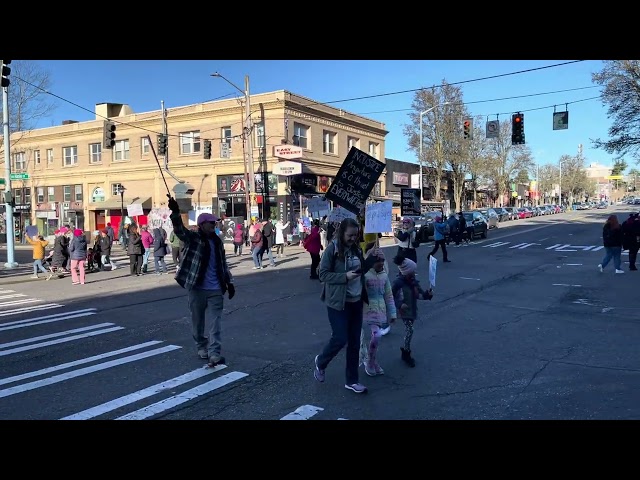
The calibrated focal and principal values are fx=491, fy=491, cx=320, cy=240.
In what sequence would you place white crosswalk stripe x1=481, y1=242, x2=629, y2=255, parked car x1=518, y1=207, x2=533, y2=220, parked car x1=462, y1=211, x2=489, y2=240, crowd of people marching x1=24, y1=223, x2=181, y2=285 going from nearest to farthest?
crowd of people marching x1=24, y1=223, x2=181, y2=285 < white crosswalk stripe x1=481, y1=242, x2=629, y2=255 < parked car x1=462, y1=211, x2=489, y2=240 < parked car x1=518, y1=207, x2=533, y2=220

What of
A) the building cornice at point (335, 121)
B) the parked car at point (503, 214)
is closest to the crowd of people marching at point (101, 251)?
the building cornice at point (335, 121)

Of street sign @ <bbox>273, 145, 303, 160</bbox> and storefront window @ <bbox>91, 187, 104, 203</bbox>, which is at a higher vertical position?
street sign @ <bbox>273, 145, 303, 160</bbox>

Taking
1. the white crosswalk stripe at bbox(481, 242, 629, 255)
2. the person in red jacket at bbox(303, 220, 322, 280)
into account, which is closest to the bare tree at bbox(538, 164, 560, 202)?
the white crosswalk stripe at bbox(481, 242, 629, 255)

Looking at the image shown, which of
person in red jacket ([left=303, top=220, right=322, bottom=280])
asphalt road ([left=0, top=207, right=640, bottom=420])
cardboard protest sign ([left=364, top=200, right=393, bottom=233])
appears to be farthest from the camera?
person in red jacket ([left=303, top=220, right=322, bottom=280])

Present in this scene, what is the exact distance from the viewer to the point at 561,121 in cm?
2225

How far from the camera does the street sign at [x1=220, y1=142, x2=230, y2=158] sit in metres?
32.9

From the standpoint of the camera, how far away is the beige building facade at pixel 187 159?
3139 cm

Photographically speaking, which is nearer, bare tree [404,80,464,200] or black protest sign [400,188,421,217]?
black protest sign [400,188,421,217]

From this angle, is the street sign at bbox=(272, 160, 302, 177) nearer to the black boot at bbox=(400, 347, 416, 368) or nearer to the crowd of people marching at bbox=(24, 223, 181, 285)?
the crowd of people marching at bbox=(24, 223, 181, 285)

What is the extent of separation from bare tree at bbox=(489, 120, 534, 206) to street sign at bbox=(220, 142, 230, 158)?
37128mm

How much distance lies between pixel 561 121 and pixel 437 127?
85.5 ft

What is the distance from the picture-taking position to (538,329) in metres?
7.80

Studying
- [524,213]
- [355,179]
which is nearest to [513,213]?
[524,213]

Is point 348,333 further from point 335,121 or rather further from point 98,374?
point 335,121
